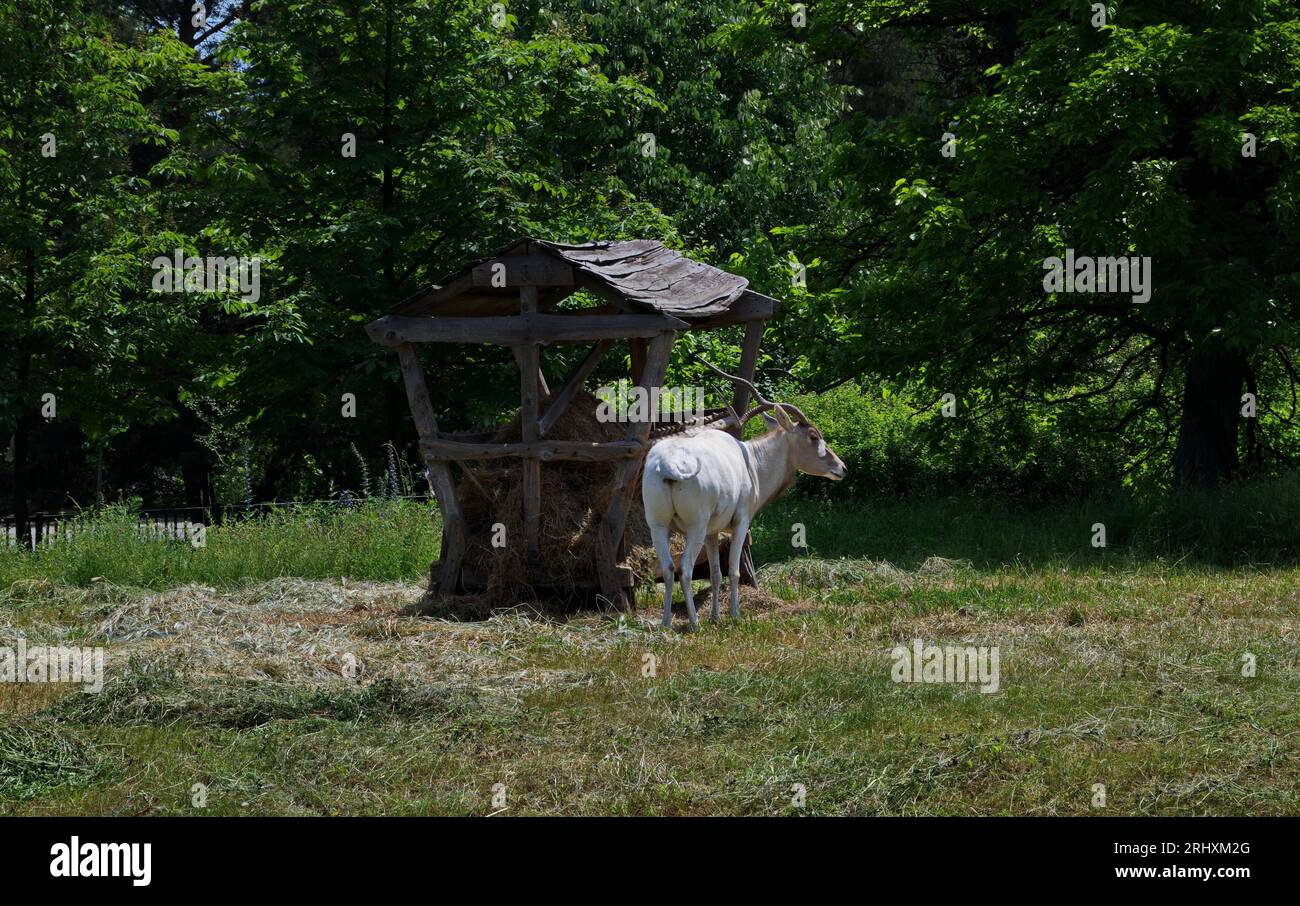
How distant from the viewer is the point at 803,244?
76.4 feet

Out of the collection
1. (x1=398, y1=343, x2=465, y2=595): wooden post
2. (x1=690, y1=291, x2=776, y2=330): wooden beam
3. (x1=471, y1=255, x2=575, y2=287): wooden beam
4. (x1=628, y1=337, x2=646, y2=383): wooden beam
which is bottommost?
(x1=398, y1=343, x2=465, y2=595): wooden post

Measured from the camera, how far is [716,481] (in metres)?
12.2

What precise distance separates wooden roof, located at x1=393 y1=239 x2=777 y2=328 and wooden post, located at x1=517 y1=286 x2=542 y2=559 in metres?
0.24

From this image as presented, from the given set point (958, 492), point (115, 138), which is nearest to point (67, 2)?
point (115, 138)

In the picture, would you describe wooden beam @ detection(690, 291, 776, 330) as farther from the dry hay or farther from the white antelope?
the dry hay

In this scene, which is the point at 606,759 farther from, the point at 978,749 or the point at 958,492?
the point at 958,492

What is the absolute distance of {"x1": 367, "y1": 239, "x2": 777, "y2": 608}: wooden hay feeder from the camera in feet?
42.8

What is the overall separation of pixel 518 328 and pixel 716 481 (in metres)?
2.50

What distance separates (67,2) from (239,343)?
18.3ft

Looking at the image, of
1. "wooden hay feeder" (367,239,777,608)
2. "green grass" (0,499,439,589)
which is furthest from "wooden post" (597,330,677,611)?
"green grass" (0,499,439,589)

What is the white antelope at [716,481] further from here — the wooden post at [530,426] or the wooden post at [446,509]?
the wooden post at [446,509]

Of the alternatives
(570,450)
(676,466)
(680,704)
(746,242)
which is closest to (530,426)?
(570,450)

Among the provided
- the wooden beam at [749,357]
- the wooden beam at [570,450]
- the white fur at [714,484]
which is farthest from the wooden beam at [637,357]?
the wooden beam at [570,450]
